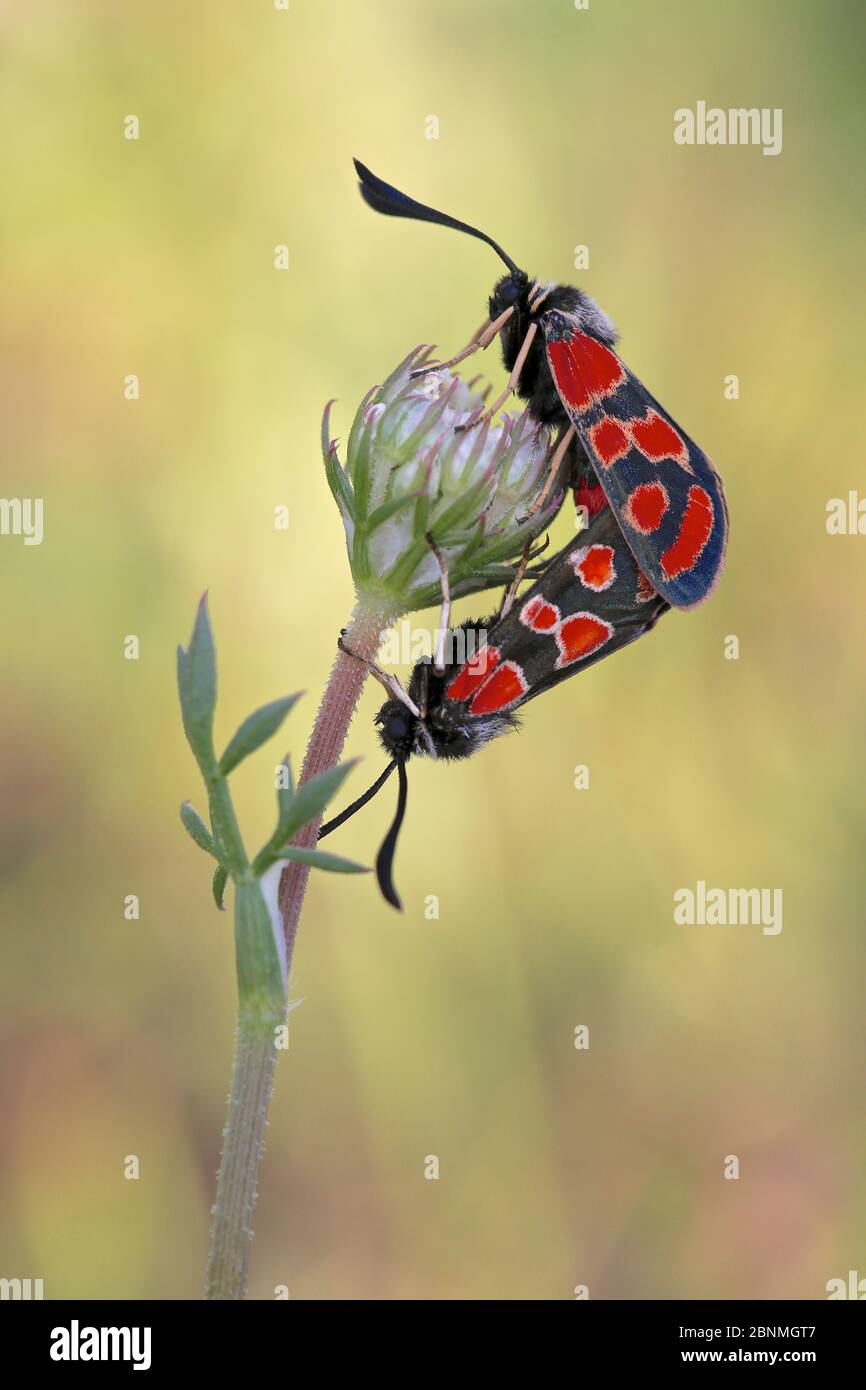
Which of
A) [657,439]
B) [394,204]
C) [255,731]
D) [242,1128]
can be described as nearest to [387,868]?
[255,731]

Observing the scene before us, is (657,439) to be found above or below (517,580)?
above

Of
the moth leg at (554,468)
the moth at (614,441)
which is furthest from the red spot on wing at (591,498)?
the moth leg at (554,468)

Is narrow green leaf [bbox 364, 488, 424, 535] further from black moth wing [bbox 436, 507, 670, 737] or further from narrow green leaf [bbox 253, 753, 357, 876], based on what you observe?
narrow green leaf [bbox 253, 753, 357, 876]

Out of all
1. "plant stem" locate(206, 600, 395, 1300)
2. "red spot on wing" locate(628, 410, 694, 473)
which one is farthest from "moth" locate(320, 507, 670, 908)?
"plant stem" locate(206, 600, 395, 1300)

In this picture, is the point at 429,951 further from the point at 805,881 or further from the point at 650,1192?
the point at 805,881

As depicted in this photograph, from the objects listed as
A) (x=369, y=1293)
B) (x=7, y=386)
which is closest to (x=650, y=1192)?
(x=369, y=1293)

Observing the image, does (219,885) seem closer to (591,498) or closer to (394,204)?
(591,498)

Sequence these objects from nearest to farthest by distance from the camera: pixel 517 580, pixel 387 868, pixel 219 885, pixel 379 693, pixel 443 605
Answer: pixel 387 868, pixel 219 885, pixel 443 605, pixel 517 580, pixel 379 693
